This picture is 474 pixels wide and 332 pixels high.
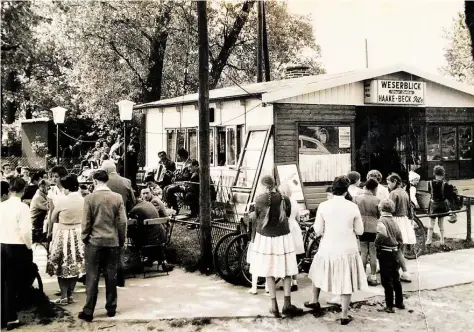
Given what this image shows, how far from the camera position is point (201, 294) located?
709cm

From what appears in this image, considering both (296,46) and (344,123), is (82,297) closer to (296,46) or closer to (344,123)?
(344,123)

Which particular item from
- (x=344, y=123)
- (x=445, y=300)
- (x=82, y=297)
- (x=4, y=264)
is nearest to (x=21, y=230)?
(x=4, y=264)

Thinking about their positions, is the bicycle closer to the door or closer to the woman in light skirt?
the woman in light skirt

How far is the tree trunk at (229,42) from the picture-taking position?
2580cm

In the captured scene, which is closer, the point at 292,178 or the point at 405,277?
the point at 405,277

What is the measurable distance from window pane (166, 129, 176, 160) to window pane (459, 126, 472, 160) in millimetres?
8937

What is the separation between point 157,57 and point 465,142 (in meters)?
13.4

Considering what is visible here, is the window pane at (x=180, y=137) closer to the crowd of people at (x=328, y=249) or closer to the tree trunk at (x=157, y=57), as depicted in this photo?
the tree trunk at (x=157, y=57)

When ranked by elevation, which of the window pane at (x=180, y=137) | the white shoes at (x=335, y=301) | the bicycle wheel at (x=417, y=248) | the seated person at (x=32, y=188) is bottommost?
the white shoes at (x=335, y=301)

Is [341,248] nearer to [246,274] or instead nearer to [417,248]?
[246,274]

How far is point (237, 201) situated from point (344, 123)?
3.33 meters

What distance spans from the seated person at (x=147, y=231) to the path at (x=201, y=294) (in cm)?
40

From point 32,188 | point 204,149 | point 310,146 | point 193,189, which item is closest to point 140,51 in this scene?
point 193,189

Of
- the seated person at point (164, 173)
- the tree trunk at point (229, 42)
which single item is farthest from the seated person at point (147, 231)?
the tree trunk at point (229, 42)
